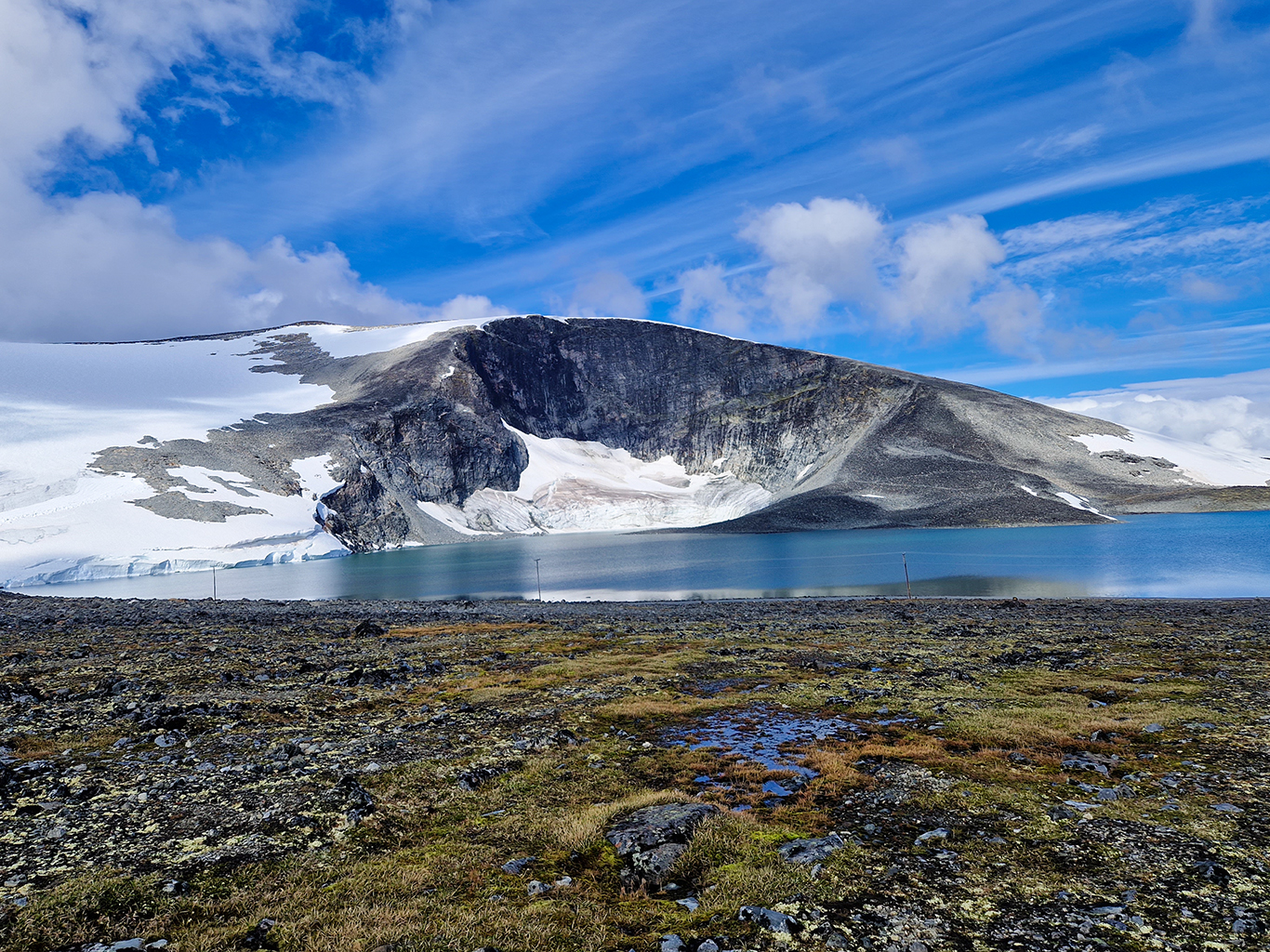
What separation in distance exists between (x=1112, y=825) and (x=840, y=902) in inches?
189

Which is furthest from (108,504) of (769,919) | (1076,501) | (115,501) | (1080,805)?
(1076,501)

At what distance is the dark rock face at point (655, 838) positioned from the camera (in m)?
8.88

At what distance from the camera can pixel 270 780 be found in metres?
12.3

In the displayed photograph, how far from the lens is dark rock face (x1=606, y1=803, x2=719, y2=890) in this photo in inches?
349

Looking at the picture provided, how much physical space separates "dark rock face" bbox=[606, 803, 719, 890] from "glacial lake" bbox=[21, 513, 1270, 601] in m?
48.8

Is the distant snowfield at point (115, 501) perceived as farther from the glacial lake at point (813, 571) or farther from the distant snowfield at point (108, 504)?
the glacial lake at point (813, 571)

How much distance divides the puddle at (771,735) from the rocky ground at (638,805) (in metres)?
0.11

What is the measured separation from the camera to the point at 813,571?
75438 mm

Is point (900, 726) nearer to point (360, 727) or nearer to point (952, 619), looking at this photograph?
point (360, 727)

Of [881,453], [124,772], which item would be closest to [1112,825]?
[124,772]

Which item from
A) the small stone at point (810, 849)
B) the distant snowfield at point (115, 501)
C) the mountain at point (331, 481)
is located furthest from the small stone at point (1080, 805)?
the mountain at point (331, 481)

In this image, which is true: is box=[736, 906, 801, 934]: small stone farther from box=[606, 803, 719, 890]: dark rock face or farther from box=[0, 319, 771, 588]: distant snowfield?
box=[0, 319, 771, 588]: distant snowfield

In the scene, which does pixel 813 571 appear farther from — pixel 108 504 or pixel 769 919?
pixel 108 504

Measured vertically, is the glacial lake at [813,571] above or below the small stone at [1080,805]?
below
